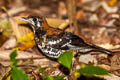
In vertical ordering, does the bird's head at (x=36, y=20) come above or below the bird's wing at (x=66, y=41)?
above

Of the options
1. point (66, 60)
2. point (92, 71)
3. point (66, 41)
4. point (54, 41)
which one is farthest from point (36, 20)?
point (92, 71)

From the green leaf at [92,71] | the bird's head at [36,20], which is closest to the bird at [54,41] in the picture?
the bird's head at [36,20]

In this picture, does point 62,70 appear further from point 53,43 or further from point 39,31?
point 39,31

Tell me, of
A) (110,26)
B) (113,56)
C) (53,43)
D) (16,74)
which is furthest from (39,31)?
(110,26)

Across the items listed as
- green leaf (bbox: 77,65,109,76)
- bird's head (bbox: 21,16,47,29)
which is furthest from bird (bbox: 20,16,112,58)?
green leaf (bbox: 77,65,109,76)

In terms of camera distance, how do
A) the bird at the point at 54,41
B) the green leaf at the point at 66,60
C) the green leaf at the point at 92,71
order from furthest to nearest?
the bird at the point at 54,41 → the green leaf at the point at 66,60 → the green leaf at the point at 92,71

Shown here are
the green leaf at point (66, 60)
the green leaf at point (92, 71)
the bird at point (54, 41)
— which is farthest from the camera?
the bird at point (54, 41)

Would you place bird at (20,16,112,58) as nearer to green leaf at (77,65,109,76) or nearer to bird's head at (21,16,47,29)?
bird's head at (21,16,47,29)

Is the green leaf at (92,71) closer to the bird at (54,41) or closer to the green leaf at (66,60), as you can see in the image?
the green leaf at (66,60)
